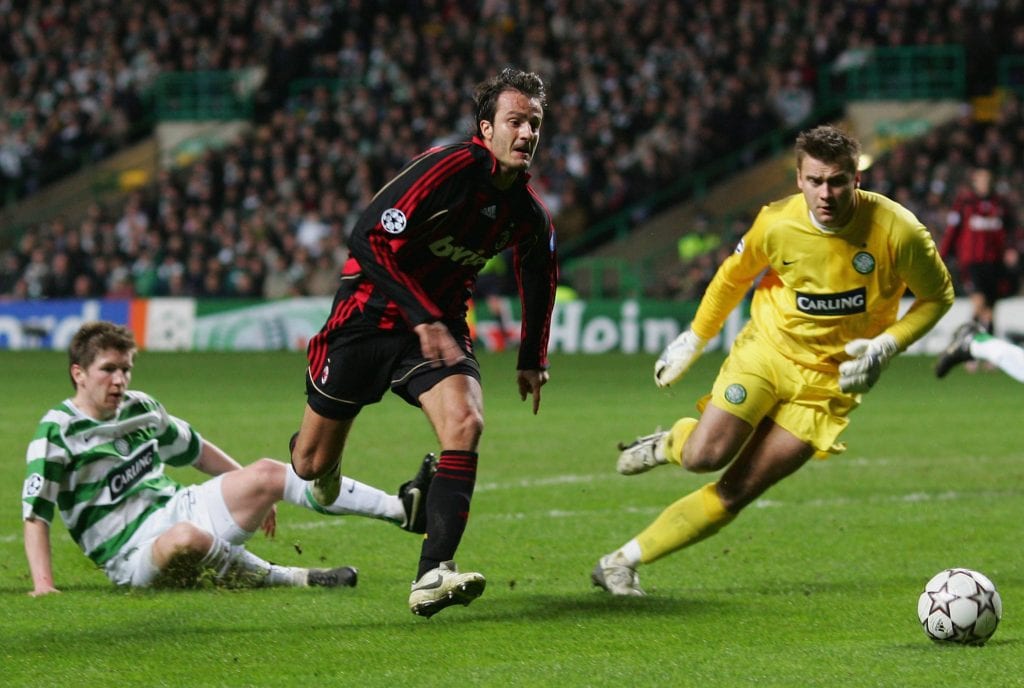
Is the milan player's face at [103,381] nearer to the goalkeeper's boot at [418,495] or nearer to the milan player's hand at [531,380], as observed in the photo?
the goalkeeper's boot at [418,495]

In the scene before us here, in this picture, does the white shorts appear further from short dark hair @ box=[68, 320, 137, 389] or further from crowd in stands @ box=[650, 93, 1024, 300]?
crowd in stands @ box=[650, 93, 1024, 300]

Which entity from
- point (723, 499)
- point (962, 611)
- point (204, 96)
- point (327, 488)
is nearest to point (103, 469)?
point (327, 488)

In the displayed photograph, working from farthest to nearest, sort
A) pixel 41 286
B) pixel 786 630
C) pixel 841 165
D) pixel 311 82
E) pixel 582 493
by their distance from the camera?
1. pixel 311 82
2. pixel 41 286
3. pixel 582 493
4. pixel 841 165
5. pixel 786 630

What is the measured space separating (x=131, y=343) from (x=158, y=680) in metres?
1.75

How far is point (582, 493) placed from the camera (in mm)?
9070

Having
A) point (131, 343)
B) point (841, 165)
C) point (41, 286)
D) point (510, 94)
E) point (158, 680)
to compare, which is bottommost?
point (41, 286)

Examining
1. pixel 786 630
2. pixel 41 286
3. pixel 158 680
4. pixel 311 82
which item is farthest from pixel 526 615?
pixel 311 82

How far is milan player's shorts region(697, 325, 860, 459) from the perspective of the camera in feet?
19.7

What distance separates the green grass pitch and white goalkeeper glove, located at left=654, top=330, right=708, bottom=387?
34.1 inches

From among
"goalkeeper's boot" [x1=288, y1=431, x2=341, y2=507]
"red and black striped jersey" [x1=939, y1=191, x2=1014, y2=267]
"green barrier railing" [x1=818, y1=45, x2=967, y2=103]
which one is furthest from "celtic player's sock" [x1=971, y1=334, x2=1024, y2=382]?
"green barrier railing" [x1=818, y1=45, x2=967, y2=103]

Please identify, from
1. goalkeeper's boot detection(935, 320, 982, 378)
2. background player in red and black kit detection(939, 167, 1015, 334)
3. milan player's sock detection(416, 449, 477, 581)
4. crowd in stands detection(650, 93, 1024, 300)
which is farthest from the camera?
crowd in stands detection(650, 93, 1024, 300)

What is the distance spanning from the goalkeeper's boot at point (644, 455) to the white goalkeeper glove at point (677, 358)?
0.26 metres

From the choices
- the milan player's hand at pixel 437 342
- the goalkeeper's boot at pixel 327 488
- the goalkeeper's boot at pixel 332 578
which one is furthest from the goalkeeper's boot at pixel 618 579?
the milan player's hand at pixel 437 342

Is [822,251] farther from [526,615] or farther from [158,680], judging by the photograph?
[158,680]
